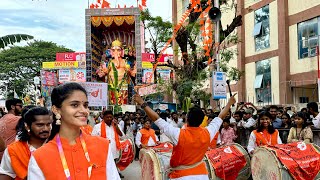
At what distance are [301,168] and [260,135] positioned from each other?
1.26 meters

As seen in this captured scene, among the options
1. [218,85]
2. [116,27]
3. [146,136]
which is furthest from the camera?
[116,27]

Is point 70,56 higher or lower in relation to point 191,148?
higher

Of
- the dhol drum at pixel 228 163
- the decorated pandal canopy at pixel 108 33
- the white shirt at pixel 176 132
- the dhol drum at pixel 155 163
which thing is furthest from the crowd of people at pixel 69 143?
the decorated pandal canopy at pixel 108 33

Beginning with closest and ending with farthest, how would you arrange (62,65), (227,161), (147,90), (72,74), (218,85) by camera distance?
(227,161), (218,85), (147,90), (72,74), (62,65)

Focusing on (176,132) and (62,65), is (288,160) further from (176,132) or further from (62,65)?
(62,65)

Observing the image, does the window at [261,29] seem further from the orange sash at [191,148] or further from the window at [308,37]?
the orange sash at [191,148]

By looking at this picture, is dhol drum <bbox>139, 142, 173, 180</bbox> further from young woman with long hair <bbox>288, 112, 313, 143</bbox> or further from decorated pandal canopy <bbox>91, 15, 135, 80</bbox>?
decorated pandal canopy <bbox>91, 15, 135, 80</bbox>

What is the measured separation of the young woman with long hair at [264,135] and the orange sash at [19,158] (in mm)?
4983

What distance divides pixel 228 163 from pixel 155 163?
4.62 ft

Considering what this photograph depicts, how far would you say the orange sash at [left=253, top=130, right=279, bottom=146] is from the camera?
7867mm

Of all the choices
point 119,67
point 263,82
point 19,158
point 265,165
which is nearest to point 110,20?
point 119,67

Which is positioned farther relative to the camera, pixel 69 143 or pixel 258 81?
pixel 258 81

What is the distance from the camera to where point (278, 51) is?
983 inches

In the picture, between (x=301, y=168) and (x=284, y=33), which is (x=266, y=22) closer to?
(x=284, y=33)
